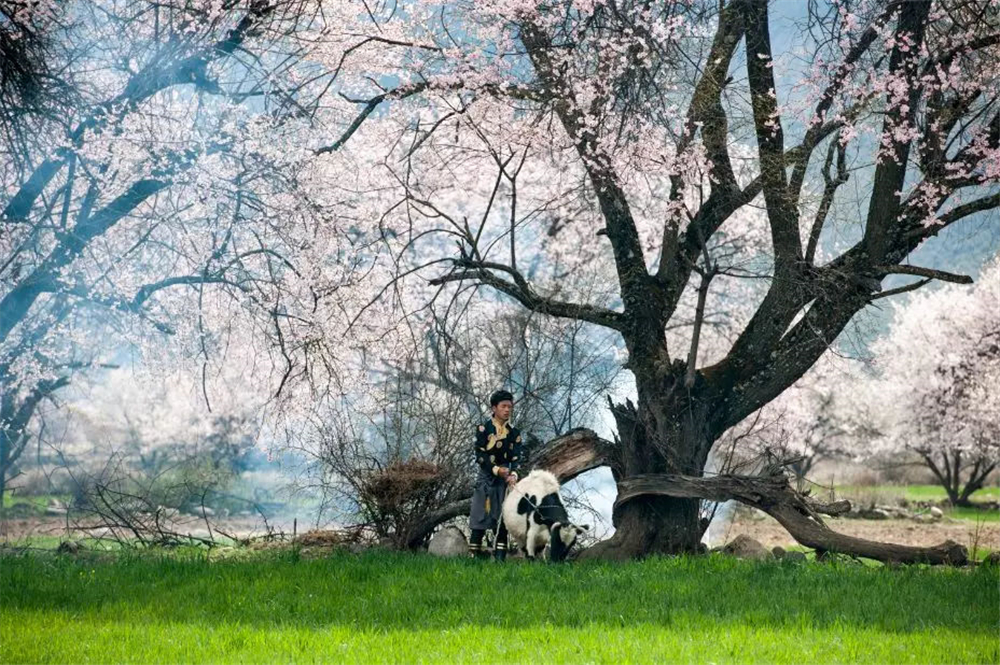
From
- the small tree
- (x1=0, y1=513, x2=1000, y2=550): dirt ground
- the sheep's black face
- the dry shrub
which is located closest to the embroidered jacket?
the sheep's black face

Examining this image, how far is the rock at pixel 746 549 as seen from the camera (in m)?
11.5

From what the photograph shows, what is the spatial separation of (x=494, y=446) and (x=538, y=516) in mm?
769

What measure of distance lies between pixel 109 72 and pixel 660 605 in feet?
40.6

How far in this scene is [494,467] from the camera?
10289mm

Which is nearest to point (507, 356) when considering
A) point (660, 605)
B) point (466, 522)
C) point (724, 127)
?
point (466, 522)

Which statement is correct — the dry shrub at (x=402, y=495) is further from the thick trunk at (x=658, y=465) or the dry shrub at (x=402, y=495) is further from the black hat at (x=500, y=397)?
the thick trunk at (x=658, y=465)

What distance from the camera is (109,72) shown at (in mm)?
16312

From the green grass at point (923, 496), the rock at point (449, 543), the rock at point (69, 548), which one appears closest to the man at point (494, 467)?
the rock at point (449, 543)

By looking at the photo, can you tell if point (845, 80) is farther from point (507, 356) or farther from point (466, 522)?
point (466, 522)

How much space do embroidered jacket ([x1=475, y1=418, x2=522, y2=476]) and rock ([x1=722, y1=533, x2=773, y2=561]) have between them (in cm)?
285

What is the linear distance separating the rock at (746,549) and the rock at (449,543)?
2.83 metres

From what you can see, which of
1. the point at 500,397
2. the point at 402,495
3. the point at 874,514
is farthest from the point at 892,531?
the point at 500,397

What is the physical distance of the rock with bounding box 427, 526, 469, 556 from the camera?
36.9 ft

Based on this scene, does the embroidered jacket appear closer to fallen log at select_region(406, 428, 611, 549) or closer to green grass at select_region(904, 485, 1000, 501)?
fallen log at select_region(406, 428, 611, 549)
